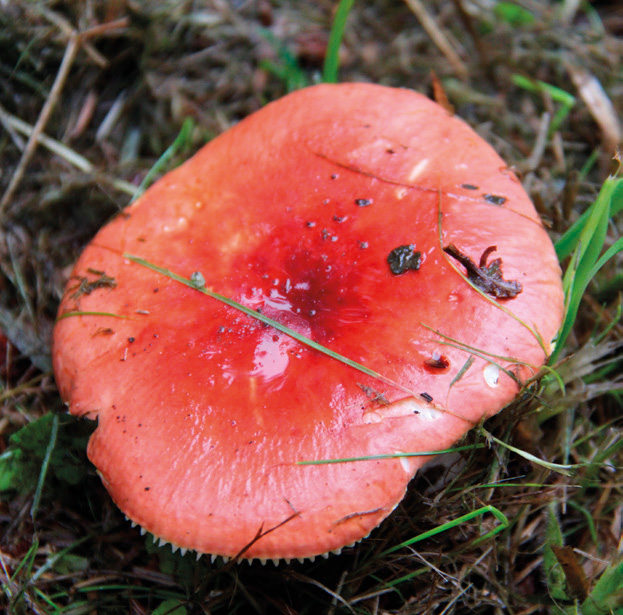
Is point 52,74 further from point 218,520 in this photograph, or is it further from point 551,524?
point 551,524

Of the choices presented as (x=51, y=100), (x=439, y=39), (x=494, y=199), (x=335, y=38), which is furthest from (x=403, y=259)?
(x=51, y=100)

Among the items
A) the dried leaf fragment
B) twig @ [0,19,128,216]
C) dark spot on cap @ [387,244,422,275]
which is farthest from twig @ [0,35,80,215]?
the dried leaf fragment

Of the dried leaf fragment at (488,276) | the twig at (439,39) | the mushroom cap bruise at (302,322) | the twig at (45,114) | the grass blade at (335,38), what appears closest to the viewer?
the mushroom cap bruise at (302,322)

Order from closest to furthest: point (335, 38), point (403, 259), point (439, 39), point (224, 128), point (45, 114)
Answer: point (403, 259) < point (335, 38) < point (45, 114) < point (224, 128) < point (439, 39)

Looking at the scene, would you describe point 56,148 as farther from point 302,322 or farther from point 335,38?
point 302,322

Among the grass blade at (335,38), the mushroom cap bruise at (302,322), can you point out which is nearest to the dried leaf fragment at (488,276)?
the mushroom cap bruise at (302,322)

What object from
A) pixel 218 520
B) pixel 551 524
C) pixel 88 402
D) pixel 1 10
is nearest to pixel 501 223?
pixel 551 524

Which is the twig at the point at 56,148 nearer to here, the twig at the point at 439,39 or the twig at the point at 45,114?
the twig at the point at 45,114
